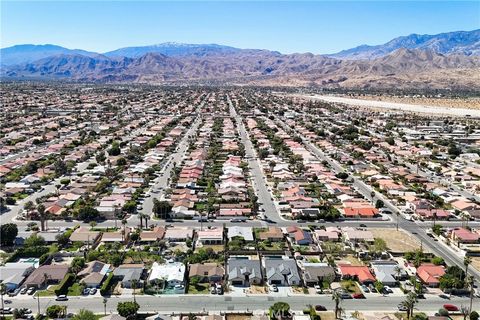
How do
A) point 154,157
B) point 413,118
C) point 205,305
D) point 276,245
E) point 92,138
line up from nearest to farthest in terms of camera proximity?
1. point 205,305
2. point 276,245
3. point 154,157
4. point 92,138
5. point 413,118

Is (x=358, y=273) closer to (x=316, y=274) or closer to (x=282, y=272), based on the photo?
(x=316, y=274)

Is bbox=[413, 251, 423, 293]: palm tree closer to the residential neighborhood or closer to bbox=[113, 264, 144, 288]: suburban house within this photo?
the residential neighborhood

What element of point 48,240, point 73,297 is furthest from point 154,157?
point 73,297

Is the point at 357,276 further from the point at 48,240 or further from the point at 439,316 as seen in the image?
the point at 48,240

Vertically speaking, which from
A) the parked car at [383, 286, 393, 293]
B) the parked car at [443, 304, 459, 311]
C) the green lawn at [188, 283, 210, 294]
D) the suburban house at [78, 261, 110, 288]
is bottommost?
the green lawn at [188, 283, 210, 294]

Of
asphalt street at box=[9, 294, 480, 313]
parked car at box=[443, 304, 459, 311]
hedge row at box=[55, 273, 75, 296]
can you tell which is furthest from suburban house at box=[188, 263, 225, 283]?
parked car at box=[443, 304, 459, 311]

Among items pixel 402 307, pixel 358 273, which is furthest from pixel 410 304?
pixel 358 273

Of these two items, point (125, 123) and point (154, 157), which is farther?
point (125, 123)
